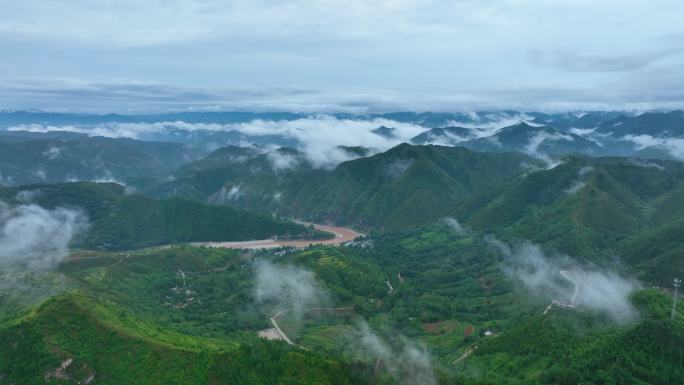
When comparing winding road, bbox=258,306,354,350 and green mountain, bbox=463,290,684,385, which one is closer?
green mountain, bbox=463,290,684,385

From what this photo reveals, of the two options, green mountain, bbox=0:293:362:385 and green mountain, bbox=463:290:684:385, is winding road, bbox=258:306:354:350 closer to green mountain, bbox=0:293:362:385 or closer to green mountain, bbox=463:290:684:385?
green mountain, bbox=0:293:362:385

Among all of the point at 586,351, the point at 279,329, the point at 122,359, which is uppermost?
the point at 586,351

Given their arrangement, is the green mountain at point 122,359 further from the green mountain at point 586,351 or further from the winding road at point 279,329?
the green mountain at point 586,351

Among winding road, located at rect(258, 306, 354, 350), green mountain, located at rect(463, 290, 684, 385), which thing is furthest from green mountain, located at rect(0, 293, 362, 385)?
green mountain, located at rect(463, 290, 684, 385)

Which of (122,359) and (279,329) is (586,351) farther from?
(122,359)

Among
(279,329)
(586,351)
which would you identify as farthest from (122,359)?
(586,351)

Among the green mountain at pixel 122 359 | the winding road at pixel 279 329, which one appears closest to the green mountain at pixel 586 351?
the green mountain at pixel 122 359

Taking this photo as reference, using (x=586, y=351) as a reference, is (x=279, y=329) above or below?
below

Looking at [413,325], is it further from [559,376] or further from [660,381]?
[660,381]

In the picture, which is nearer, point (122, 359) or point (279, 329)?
point (122, 359)

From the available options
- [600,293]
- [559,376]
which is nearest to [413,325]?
[600,293]

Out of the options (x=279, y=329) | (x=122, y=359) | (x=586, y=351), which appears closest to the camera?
(x=122, y=359)

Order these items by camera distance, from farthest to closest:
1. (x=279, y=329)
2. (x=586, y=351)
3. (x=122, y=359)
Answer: (x=279, y=329), (x=586, y=351), (x=122, y=359)
